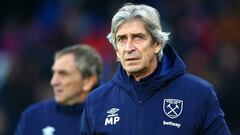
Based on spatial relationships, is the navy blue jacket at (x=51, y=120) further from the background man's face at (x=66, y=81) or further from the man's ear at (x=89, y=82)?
the man's ear at (x=89, y=82)

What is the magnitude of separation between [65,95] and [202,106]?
8.16 feet

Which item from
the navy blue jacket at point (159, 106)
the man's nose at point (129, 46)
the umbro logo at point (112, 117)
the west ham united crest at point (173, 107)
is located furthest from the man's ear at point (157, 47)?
the umbro logo at point (112, 117)

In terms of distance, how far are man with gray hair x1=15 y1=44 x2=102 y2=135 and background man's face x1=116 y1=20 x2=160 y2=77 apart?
202 centimetres

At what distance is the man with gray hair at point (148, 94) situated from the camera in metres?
6.35

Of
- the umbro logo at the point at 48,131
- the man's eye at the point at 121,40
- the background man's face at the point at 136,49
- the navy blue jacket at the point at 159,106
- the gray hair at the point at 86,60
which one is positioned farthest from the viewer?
the gray hair at the point at 86,60

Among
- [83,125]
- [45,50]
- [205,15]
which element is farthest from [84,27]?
[83,125]

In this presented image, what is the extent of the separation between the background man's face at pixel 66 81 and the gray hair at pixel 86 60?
0.04m

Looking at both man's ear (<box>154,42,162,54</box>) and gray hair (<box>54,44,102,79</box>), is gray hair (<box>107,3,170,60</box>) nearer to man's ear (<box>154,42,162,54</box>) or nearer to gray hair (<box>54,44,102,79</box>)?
man's ear (<box>154,42,162,54</box>)

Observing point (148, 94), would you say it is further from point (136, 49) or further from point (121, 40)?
point (121, 40)

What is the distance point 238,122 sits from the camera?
12.6m

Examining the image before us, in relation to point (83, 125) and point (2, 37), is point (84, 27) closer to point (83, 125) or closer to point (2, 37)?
point (2, 37)

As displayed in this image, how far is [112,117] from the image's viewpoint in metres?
6.51

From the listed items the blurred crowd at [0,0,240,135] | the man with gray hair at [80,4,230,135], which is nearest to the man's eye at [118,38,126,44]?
the man with gray hair at [80,4,230,135]

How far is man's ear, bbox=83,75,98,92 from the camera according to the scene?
28.3ft
